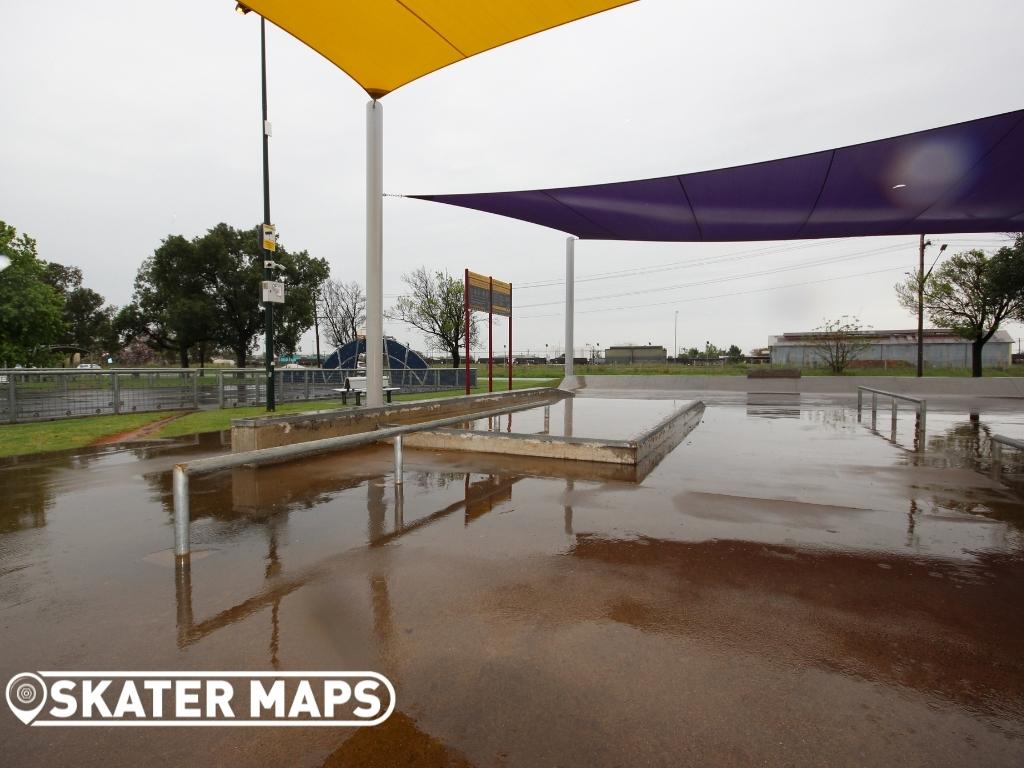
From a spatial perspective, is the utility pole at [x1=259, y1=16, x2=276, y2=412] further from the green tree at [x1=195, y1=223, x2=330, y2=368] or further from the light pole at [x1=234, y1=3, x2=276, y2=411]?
the green tree at [x1=195, y1=223, x2=330, y2=368]

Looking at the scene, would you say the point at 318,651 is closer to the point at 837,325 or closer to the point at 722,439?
the point at 722,439

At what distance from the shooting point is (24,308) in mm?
17906

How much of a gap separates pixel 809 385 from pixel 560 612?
2206cm

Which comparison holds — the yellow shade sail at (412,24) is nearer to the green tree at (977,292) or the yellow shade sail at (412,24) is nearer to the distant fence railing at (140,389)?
the distant fence railing at (140,389)

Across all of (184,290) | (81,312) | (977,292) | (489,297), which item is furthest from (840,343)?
(81,312)

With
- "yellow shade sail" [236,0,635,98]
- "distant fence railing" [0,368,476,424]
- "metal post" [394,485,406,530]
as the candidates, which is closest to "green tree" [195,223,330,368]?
"distant fence railing" [0,368,476,424]

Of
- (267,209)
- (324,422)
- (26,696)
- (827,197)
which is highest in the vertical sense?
(267,209)

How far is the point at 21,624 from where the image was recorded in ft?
8.27

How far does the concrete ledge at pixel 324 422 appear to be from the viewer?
616 cm

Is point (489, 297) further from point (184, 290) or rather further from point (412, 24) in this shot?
point (184, 290)

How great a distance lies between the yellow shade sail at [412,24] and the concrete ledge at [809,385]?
14.0m

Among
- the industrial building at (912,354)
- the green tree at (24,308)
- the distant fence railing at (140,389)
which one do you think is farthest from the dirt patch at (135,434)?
the industrial building at (912,354)

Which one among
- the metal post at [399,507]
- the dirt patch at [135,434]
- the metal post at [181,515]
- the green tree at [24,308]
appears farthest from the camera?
the green tree at [24,308]

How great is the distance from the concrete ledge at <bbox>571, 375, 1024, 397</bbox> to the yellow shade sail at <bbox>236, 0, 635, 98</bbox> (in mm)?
13980
